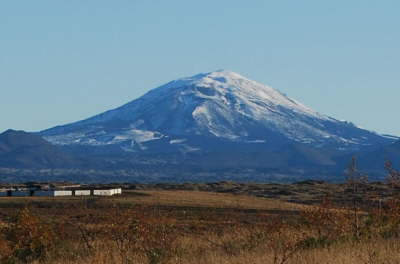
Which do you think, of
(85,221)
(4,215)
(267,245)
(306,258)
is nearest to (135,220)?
(267,245)

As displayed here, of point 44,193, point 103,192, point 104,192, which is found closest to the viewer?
point 44,193

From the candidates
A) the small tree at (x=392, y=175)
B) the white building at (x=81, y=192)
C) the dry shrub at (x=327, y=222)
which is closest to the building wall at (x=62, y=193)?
the white building at (x=81, y=192)

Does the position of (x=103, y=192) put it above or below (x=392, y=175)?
below

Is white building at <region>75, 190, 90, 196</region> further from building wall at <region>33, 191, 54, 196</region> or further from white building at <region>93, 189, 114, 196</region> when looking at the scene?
building wall at <region>33, 191, 54, 196</region>

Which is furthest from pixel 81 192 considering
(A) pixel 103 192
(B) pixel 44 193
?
(B) pixel 44 193

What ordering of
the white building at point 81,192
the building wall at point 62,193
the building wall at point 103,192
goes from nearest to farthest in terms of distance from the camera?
the building wall at point 62,193
the building wall at point 103,192
the white building at point 81,192

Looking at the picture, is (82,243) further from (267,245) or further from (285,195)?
(285,195)

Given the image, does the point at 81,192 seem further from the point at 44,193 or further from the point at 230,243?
the point at 230,243

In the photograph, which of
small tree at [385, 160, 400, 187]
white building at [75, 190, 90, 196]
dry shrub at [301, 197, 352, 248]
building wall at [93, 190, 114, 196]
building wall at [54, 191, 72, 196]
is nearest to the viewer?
small tree at [385, 160, 400, 187]

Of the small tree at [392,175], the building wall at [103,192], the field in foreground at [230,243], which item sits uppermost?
the small tree at [392,175]

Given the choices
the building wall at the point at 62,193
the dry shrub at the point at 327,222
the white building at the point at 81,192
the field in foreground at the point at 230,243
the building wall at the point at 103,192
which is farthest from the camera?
the white building at the point at 81,192

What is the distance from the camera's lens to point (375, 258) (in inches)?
654

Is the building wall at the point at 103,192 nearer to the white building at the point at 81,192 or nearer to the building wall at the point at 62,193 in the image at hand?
the white building at the point at 81,192

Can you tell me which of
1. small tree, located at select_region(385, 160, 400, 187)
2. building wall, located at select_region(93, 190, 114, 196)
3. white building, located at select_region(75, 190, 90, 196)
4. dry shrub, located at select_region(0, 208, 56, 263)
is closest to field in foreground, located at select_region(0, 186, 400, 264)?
dry shrub, located at select_region(0, 208, 56, 263)
